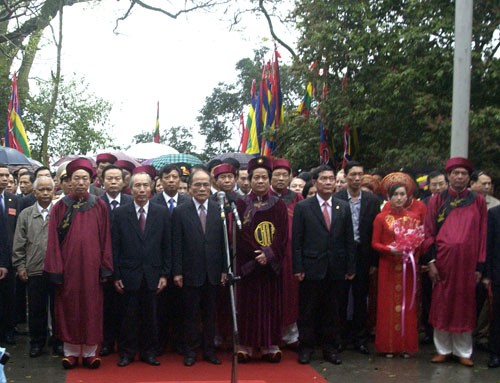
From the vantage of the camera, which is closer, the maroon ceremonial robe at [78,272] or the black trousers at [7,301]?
the maroon ceremonial robe at [78,272]

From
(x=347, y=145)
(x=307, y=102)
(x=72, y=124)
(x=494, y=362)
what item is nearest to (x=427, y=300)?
(x=494, y=362)

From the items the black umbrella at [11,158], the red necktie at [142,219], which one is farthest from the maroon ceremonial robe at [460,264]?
the black umbrella at [11,158]

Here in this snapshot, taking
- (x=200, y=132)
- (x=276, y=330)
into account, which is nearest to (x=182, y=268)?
(x=276, y=330)

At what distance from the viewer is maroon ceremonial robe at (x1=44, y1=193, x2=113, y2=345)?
7.33 m

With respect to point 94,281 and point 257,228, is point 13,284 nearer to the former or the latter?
point 94,281

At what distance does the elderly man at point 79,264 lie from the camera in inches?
→ 289

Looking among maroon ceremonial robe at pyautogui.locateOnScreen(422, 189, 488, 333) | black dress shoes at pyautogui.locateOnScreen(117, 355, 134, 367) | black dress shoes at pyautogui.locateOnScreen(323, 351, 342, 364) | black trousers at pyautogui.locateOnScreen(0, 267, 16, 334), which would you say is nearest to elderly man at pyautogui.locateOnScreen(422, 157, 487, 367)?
maroon ceremonial robe at pyautogui.locateOnScreen(422, 189, 488, 333)

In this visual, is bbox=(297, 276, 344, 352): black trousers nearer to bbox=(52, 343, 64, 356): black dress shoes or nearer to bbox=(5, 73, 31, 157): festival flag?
bbox=(52, 343, 64, 356): black dress shoes

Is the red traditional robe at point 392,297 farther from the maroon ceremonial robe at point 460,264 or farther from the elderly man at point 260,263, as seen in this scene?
the elderly man at point 260,263

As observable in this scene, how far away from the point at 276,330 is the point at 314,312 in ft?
1.67

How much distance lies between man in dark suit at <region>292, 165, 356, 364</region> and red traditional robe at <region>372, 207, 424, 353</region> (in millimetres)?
362

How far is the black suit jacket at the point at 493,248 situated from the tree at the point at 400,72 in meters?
4.97

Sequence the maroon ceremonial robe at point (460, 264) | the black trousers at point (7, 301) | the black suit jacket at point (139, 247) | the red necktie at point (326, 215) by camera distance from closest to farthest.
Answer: the black suit jacket at point (139, 247)
the maroon ceremonial robe at point (460, 264)
the red necktie at point (326, 215)
the black trousers at point (7, 301)

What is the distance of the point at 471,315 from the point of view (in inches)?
303
